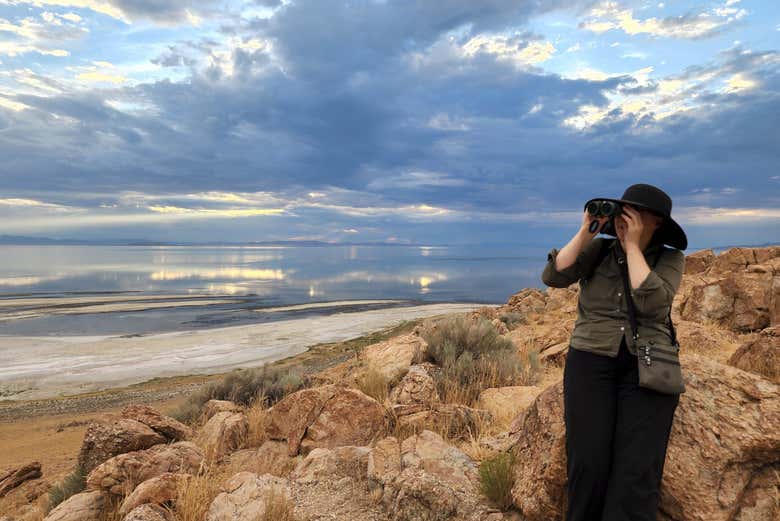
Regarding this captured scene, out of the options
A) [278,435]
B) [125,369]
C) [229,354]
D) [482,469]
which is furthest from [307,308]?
[482,469]

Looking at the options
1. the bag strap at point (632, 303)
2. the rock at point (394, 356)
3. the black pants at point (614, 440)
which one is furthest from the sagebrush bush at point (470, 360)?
the bag strap at point (632, 303)

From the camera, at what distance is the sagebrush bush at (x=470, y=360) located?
23.1 feet

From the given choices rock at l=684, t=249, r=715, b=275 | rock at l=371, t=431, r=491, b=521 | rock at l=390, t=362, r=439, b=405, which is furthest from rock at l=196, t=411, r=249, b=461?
rock at l=684, t=249, r=715, b=275

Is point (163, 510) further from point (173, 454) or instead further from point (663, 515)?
point (663, 515)

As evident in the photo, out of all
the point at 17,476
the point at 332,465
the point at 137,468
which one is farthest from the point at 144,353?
the point at 332,465

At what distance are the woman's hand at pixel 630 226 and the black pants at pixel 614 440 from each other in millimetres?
631

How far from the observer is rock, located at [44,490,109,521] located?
4.65 meters

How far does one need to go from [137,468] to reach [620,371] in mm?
4965

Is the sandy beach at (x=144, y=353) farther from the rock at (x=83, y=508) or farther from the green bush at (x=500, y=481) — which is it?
the green bush at (x=500, y=481)

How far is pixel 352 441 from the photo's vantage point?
576 cm

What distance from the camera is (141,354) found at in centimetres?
2303

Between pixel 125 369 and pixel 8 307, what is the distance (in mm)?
31329

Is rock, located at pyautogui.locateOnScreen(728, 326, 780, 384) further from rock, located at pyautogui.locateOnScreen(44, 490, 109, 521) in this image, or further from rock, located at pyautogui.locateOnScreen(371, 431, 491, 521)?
rock, located at pyautogui.locateOnScreen(44, 490, 109, 521)

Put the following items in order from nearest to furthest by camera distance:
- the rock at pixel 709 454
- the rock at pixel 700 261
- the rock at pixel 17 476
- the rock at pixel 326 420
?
the rock at pixel 709 454 → the rock at pixel 326 420 → the rock at pixel 17 476 → the rock at pixel 700 261
